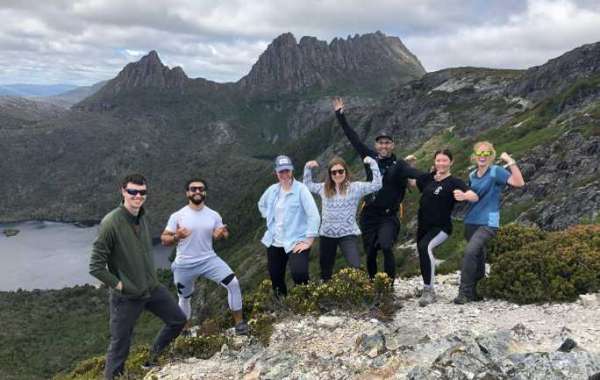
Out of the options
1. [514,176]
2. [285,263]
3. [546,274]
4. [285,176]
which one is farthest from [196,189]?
[546,274]

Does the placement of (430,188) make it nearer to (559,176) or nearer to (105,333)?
(559,176)

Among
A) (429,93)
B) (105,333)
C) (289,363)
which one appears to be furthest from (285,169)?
(429,93)

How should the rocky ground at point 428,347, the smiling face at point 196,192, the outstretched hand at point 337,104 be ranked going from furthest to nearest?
1. the outstretched hand at point 337,104
2. the smiling face at point 196,192
3. the rocky ground at point 428,347

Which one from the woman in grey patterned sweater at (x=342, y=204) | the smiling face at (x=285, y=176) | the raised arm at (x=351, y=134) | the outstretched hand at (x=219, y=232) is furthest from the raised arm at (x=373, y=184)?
the outstretched hand at (x=219, y=232)

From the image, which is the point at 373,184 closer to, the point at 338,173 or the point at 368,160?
the point at 368,160

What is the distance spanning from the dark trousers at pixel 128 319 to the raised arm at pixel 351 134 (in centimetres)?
597

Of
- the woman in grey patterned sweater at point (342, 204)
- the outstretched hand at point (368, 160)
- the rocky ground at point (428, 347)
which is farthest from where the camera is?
the outstretched hand at point (368, 160)

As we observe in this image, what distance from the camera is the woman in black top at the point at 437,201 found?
1163cm

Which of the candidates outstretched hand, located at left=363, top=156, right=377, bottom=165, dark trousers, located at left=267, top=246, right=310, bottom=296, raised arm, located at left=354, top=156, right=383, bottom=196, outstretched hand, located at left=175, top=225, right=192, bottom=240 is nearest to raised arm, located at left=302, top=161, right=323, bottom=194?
raised arm, located at left=354, top=156, right=383, bottom=196

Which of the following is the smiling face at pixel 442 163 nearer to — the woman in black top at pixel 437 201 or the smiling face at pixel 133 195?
the woman in black top at pixel 437 201

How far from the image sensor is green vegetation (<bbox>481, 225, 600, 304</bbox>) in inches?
492

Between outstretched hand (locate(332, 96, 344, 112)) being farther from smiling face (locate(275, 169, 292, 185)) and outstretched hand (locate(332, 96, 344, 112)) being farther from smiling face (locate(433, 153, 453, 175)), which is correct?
smiling face (locate(275, 169, 292, 185))

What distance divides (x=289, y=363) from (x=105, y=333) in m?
120

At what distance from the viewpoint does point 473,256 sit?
479 inches
